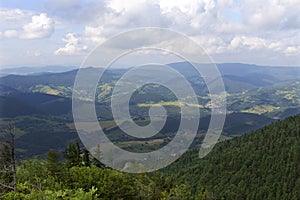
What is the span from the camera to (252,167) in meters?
91.1

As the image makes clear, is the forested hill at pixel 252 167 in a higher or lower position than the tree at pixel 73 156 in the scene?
lower

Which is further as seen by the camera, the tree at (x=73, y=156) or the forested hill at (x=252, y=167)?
the forested hill at (x=252, y=167)

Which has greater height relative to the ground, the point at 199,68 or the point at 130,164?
the point at 199,68

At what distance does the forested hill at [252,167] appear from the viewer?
77.4 meters

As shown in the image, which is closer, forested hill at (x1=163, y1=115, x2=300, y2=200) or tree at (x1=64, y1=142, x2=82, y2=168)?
tree at (x1=64, y1=142, x2=82, y2=168)

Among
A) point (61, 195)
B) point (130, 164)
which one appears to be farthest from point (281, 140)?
point (61, 195)

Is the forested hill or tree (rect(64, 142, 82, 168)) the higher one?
tree (rect(64, 142, 82, 168))

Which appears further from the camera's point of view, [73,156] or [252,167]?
[252,167]

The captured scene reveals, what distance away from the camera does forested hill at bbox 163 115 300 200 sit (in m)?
77.4

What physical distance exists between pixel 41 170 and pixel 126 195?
6.81m

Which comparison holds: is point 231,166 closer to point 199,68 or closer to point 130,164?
point 130,164

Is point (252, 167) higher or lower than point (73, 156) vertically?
lower

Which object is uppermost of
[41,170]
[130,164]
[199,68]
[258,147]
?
[199,68]

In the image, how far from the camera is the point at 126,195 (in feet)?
80.8
